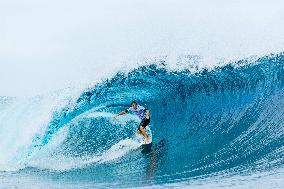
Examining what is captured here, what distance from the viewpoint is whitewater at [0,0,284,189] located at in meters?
9.46

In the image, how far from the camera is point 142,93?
1231cm

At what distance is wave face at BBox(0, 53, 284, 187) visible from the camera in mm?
9391

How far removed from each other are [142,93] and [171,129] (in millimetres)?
1466

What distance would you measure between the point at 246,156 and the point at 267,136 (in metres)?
0.84

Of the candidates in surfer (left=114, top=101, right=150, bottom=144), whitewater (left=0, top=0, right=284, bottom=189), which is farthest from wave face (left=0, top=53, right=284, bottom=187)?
surfer (left=114, top=101, right=150, bottom=144)

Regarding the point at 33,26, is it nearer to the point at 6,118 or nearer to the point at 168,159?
the point at 6,118

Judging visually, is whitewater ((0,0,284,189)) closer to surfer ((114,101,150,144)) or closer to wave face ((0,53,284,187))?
wave face ((0,53,284,187))

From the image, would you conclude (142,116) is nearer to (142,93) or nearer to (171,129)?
(171,129)

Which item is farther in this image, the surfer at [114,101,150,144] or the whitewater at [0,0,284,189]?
the surfer at [114,101,150,144]

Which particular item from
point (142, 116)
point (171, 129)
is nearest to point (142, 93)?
point (171, 129)

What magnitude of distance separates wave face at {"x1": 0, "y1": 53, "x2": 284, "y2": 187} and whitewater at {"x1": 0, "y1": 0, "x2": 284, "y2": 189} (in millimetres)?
25

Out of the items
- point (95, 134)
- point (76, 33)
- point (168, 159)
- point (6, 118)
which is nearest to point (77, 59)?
point (76, 33)

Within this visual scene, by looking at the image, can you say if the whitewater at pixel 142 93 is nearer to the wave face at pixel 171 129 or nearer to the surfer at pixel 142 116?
the wave face at pixel 171 129

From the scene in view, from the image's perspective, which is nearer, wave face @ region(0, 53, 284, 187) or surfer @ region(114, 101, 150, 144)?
wave face @ region(0, 53, 284, 187)
